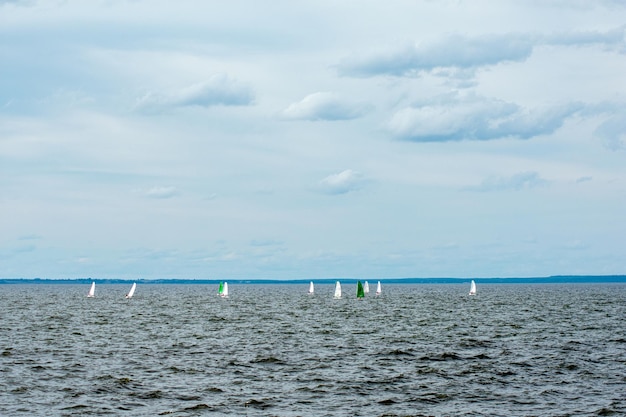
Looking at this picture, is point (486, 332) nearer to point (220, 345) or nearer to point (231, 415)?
point (220, 345)

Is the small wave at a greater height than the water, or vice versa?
the water

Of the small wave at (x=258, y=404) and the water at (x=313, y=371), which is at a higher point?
the water at (x=313, y=371)

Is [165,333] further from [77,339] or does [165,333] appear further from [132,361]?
[132,361]

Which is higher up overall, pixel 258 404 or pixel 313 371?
pixel 313 371

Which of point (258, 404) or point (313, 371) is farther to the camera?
point (313, 371)

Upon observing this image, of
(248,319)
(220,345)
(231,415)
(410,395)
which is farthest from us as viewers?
(248,319)

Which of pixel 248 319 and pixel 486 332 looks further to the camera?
pixel 248 319

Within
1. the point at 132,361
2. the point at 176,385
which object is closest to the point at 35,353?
the point at 132,361

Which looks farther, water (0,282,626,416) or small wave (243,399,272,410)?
water (0,282,626,416)

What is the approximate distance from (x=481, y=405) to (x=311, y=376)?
9231 millimetres

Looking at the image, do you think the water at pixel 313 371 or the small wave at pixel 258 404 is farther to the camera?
the water at pixel 313 371

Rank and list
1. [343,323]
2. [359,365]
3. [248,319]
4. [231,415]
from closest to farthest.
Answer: [231,415] → [359,365] → [343,323] → [248,319]

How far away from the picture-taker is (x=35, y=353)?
45.9 m

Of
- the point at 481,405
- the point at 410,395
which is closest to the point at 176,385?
the point at 410,395
